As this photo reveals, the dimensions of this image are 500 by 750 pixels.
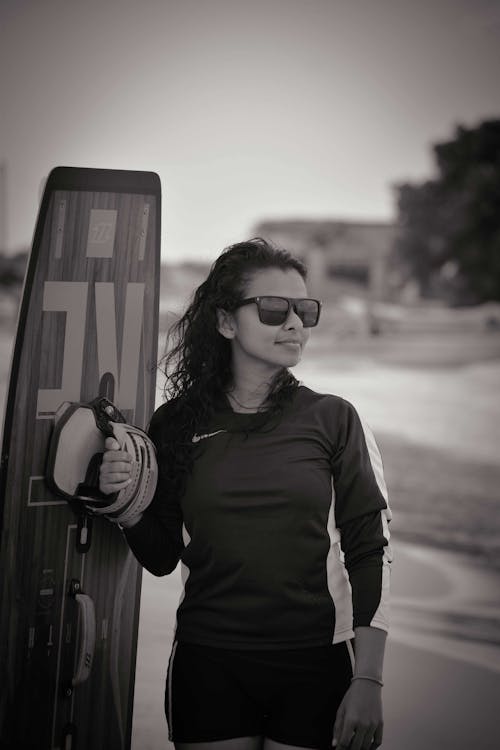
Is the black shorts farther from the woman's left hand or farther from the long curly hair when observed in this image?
the long curly hair

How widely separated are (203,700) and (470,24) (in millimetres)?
4701

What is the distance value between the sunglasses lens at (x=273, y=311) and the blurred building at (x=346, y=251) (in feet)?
13.8

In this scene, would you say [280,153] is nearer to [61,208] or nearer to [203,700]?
[61,208]

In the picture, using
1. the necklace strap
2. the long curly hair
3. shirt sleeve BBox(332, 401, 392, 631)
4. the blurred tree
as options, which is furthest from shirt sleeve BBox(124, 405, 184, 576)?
the blurred tree

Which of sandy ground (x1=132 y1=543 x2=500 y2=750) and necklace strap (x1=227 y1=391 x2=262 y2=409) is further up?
necklace strap (x1=227 y1=391 x2=262 y2=409)

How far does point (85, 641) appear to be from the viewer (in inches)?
61.2

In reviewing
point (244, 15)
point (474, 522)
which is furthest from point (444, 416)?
point (244, 15)

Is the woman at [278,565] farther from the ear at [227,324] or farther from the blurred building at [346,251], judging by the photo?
the blurred building at [346,251]


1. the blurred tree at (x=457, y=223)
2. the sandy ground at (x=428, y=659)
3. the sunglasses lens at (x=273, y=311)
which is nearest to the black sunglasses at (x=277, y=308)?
the sunglasses lens at (x=273, y=311)

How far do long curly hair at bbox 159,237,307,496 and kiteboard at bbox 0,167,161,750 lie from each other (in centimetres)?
→ 40

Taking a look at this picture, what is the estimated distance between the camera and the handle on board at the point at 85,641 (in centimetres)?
156

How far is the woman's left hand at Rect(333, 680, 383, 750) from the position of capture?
110 cm

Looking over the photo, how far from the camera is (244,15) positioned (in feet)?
13.6

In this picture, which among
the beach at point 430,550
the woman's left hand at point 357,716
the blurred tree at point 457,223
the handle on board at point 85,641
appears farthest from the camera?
the blurred tree at point 457,223
